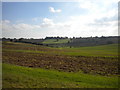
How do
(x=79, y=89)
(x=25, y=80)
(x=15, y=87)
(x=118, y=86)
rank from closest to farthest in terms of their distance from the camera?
(x=15, y=87)
(x=79, y=89)
(x=25, y=80)
(x=118, y=86)

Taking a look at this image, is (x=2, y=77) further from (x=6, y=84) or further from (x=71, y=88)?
(x=71, y=88)

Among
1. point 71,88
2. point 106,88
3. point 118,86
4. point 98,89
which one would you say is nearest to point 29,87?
point 71,88

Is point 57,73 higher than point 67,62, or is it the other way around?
point 57,73

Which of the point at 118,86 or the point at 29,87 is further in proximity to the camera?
the point at 118,86

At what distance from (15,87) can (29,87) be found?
1214mm

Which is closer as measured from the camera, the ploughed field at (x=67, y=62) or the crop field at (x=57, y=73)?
the crop field at (x=57, y=73)

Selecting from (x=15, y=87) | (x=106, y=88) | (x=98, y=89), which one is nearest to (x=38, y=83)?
(x=15, y=87)

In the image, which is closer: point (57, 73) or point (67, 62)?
point (57, 73)

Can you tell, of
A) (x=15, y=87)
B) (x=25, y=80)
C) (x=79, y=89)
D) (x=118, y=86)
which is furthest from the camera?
(x=118, y=86)

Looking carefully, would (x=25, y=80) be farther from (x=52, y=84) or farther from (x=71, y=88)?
(x=71, y=88)

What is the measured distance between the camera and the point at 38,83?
13.4 meters

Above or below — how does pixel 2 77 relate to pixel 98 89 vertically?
above

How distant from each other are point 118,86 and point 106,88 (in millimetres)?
2059

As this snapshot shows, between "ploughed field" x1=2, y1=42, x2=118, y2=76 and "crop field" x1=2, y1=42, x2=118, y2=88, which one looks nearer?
"crop field" x1=2, y1=42, x2=118, y2=88
